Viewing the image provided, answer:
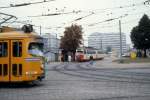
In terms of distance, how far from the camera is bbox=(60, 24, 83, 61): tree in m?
92.9

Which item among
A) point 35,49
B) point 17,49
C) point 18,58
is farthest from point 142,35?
point 18,58

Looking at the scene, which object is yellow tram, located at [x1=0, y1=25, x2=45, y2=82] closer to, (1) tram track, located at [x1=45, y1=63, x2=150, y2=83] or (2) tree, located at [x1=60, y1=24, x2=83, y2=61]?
(1) tram track, located at [x1=45, y1=63, x2=150, y2=83]

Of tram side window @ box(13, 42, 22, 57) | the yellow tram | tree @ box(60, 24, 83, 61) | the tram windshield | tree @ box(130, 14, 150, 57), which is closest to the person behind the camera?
the yellow tram

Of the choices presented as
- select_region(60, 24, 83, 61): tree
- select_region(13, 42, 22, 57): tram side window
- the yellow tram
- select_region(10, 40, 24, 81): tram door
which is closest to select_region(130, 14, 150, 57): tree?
select_region(60, 24, 83, 61): tree

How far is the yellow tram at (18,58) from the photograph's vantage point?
19.3m

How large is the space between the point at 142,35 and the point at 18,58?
245ft

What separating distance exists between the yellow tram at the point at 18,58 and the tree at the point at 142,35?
7366cm

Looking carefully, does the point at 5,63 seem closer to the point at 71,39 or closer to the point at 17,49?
the point at 17,49

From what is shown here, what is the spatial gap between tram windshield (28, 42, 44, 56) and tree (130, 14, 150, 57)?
72.8 m

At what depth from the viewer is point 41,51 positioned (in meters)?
20.6

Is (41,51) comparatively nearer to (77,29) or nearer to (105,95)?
(105,95)

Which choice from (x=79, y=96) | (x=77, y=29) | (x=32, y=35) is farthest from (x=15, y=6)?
(x=77, y=29)

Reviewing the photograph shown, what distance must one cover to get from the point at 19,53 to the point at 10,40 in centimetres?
86

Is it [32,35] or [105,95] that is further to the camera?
[32,35]
